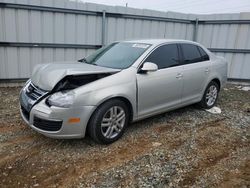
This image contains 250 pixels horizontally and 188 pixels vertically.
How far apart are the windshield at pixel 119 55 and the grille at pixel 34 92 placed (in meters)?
1.14

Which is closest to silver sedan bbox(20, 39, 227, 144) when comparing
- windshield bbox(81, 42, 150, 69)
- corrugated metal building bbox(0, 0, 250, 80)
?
windshield bbox(81, 42, 150, 69)

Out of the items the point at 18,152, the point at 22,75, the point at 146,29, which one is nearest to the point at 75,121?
the point at 18,152

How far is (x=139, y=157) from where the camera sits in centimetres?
337

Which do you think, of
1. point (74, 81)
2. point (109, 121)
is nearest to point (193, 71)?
point (109, 121)

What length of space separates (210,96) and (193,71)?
1.05m

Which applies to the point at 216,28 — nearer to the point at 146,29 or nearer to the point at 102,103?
the point at 146,29

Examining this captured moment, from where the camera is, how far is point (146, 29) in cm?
797

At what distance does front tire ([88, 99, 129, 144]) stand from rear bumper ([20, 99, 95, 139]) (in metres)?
0.12

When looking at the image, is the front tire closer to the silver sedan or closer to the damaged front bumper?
the silver sedan

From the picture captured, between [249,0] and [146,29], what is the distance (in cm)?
2731

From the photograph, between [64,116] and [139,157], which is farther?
[139,157]

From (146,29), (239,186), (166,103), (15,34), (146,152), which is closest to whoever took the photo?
(239,186)

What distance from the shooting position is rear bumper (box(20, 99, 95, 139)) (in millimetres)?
3195

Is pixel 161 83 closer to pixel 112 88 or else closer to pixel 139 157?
pixel 112 88
